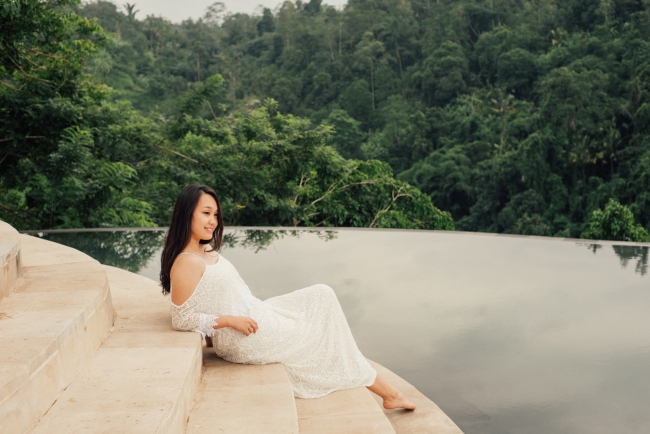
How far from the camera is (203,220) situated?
2.37 m

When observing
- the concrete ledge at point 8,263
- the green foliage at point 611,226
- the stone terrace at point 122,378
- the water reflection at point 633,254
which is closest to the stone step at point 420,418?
the stone terrace at point 122,378

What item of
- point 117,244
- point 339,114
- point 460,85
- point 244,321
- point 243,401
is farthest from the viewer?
point 460,85

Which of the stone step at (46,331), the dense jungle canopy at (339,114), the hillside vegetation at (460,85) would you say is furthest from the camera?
the hillside vegetation at (460,85)

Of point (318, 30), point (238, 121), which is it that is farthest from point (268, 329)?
point (318, 30)

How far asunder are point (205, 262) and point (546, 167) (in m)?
26.6

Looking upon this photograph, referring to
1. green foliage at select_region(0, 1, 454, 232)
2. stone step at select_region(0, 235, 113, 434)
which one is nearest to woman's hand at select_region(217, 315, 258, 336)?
stone step at select_region(0, 235, 113, 434)

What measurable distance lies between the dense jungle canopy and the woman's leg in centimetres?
516

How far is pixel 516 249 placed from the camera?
15.0 feet

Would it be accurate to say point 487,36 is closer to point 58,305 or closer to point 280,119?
point 280,119

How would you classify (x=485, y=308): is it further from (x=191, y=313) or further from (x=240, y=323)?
(x=191, y=313)

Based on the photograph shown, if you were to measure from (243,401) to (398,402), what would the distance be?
65 cm

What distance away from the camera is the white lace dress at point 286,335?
2.33m

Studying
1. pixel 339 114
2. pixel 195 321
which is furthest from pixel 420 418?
pixel 339 114

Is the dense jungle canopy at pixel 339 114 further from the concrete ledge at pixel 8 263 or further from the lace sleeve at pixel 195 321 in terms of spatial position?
the lace sleeve at pixel 195 321
